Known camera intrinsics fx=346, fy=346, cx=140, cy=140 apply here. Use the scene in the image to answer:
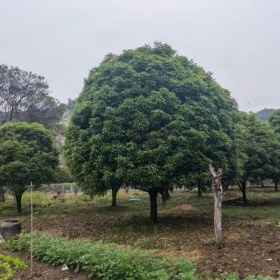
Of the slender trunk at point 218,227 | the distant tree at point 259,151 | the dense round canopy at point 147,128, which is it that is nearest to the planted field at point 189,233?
the slender trunk at point 218,227

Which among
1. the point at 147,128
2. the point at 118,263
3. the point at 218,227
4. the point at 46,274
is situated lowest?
the point at 46,274

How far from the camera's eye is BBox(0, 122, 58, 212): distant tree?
21.0m

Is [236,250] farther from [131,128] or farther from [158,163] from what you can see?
[131,128]

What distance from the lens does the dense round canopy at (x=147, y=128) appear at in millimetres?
13570

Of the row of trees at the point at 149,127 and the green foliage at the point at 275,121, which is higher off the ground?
the green foliage at the point at 275,121

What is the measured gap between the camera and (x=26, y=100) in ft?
123

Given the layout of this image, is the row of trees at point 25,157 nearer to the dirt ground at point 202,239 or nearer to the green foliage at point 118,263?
the dirt ground at point 202,239

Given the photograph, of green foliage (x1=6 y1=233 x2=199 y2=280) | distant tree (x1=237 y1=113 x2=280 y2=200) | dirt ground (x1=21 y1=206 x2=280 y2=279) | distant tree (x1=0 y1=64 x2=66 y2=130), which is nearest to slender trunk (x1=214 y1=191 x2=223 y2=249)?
dirt ground (x1=21 y1=206 x2=280 y2=279)

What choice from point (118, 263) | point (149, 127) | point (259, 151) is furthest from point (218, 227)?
point (259, 151)

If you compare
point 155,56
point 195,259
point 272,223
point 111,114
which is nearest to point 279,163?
point 272,223

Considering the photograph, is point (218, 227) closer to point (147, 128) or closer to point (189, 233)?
point (189, 233)

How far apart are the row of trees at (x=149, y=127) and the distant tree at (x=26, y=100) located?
870 inches

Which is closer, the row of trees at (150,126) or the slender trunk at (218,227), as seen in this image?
the slender trunk at (218,227)

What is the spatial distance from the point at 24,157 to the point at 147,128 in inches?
412
